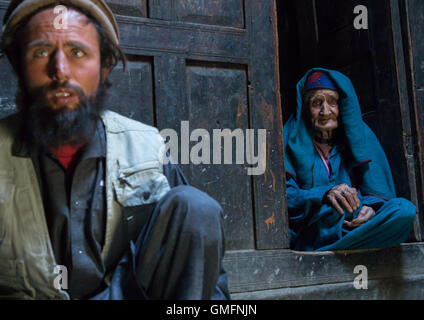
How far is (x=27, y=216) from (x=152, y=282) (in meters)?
0.58

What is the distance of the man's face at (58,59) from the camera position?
2012mm

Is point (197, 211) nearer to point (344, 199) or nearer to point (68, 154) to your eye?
point (68, 154)

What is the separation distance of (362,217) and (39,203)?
2.25 metres

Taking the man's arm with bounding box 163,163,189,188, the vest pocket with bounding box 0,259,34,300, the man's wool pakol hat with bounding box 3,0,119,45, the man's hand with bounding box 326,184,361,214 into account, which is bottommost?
the vest pocket with bounding box 0,259,34,300

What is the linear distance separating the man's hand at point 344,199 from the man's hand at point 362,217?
0.32 ft

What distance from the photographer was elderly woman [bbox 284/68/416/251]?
10.8ft

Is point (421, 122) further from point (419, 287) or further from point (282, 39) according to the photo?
point (282, 39)

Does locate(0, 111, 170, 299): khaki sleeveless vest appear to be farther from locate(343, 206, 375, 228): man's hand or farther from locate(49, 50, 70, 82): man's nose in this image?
locate(343, 206, 375, 228): man's hand

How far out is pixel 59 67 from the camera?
1.99 m

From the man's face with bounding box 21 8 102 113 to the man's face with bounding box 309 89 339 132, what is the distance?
2.22 m

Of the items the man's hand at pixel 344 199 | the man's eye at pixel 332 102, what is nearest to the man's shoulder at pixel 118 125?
the man's hand at pixel 344 199

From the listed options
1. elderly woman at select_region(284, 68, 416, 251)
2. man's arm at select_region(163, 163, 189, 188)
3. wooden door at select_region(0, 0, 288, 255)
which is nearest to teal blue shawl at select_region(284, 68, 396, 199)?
elderly woman at select_region(284, 68, 416, 251)

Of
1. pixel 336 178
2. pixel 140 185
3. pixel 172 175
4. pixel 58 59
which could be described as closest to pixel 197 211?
pixel 140 185

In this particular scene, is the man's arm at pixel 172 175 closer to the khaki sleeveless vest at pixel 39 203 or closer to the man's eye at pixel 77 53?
the khaki sleeveless vest at pixel 39 203
